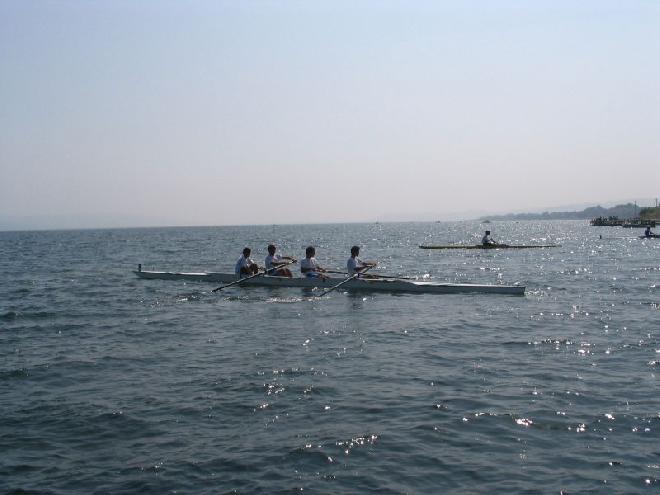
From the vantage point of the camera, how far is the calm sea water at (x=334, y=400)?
7.66 meters

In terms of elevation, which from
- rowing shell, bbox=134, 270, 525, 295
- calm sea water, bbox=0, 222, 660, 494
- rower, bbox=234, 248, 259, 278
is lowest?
calm sea water, bbox=0, 222, 660, 494

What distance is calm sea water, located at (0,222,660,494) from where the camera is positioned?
7664 mm

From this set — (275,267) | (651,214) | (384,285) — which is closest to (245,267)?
(275,267)

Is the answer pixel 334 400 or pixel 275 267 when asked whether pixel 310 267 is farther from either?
pixel 334 400

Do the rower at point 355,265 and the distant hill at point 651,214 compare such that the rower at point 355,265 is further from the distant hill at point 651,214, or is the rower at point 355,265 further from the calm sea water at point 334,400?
the distant hill at point 651,214

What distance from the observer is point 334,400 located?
10.5 metres

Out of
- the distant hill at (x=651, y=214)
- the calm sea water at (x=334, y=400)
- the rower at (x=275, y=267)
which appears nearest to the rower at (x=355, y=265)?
the rower at (x=275, y=267)

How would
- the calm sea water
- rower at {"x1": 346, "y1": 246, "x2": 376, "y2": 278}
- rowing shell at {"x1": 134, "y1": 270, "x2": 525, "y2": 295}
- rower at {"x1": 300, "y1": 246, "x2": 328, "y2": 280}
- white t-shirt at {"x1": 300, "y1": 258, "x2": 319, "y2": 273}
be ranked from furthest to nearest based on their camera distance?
white t-shirt at {"x1": 300, "y1": 258, "x2": 319, "y2": 273} → rower at {"x1": 300, "y1": 246, "x2": 328, "y2": 280} → rower at {"x1": 346, "y1": 246, "x2": 376, "y2": 278} → rowing shell at {"x1": 134, "y1": 270, "x2": 525, "y2": 295} → the calm sea water

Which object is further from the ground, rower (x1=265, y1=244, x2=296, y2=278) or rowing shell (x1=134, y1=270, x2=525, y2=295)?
rower (x1=265, y1=244, x2=296, y2=278)

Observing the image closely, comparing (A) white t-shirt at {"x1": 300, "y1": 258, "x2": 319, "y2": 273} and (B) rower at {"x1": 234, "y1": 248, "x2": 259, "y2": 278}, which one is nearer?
(A) white t-shirt at {"x1": 300, "y1": 258, "x2": 319, "y2": 273}

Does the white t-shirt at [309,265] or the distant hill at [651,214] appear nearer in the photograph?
the white t-shirt at [309,265]

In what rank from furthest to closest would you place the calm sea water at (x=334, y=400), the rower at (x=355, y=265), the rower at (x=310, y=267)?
the rower at (x=310, y=267)
the rower at (x=355, y=265)
the calm sea water at (x=334, y=400)

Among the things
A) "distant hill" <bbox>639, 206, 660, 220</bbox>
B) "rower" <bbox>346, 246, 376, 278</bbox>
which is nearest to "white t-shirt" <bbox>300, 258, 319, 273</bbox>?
"rower" <bbox>346, 246, 376, 278</bbox>

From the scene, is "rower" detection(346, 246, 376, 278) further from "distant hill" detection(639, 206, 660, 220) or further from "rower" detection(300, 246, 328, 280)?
"distant hill" detection(639, 206, 660, 220)
